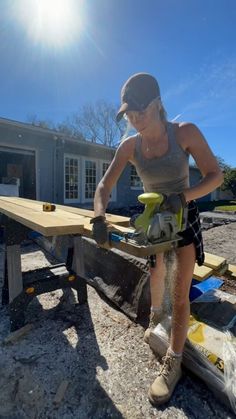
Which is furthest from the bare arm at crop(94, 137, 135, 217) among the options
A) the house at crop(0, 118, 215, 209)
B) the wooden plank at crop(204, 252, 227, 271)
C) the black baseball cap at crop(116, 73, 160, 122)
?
the house at crop(0, 118, 215, 209)

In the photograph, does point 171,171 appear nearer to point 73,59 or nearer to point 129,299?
point 129,299

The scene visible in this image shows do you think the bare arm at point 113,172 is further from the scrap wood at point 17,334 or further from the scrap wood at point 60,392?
the scrap wood at point 17,334

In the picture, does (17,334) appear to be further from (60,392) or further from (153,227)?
(153,227)

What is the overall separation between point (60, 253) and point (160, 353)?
2.34m

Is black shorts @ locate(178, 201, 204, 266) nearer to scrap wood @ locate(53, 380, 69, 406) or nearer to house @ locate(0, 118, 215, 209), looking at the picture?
scrap wood @ locate(53, 380, 69, 406)

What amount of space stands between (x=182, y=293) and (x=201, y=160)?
0.72m

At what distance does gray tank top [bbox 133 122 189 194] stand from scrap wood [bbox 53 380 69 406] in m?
1.29

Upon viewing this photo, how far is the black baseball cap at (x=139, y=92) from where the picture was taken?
A: 117 centimetres

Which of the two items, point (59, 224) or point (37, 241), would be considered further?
point (37, 241)

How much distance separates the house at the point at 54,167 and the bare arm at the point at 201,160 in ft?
20.0

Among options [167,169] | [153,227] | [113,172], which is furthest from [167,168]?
[153,227]

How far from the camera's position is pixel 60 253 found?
3635 millimetres

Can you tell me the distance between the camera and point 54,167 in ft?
26.2

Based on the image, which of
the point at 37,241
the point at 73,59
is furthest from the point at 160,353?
the point at 73,59
